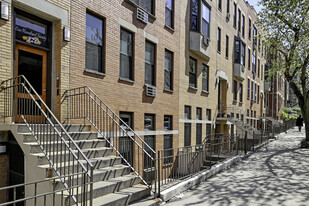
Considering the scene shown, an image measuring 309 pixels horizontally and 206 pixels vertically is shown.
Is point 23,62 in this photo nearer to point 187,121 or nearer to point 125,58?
point 125,58

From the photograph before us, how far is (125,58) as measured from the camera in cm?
1064

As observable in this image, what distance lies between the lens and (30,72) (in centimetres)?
752

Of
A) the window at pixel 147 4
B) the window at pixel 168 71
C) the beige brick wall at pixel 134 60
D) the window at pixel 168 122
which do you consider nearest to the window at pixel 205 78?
the beige brick wall at pixel 134 60

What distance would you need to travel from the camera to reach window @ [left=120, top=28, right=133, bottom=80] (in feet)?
34.3

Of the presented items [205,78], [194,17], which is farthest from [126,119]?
[205,78]

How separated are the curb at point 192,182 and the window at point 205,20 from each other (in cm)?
851

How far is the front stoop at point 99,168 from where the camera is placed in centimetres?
557

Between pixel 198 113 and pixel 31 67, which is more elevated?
pixel 31 67

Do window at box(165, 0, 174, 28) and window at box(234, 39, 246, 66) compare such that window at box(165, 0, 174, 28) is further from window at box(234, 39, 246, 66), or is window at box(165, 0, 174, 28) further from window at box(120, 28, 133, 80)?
window at box(234, 39, 246, 66)

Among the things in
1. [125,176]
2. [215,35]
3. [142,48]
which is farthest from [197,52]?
[125,176]

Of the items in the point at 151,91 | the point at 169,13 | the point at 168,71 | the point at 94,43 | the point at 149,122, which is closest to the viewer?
the point at 94,43

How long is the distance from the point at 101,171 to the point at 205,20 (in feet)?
42.7

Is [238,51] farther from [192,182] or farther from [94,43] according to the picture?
[192,182]

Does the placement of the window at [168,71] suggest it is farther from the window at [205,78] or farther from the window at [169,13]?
the window at [205,78]
